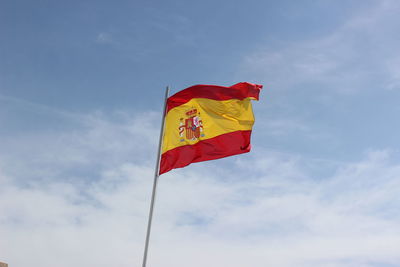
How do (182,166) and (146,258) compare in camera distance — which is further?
(182,166)

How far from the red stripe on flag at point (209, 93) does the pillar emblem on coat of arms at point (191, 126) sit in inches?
28.8

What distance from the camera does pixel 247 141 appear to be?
2228cm

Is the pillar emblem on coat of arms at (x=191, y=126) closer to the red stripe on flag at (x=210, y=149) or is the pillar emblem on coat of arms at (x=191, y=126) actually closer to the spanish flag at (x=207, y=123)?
the spanish flag at (x=207, y=123)

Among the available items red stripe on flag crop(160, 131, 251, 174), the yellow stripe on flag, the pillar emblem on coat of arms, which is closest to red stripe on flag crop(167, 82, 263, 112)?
the yellow stripe on flag

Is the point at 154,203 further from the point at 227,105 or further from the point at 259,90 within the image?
the point at 259,90

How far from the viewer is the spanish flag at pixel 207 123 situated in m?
22.1

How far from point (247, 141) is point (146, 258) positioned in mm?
7798

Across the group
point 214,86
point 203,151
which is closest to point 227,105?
point 214,86

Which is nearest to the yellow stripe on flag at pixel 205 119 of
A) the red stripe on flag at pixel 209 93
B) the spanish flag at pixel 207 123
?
the spanish flag at pixel 207 123

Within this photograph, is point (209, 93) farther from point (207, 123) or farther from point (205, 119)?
point (207, 123)

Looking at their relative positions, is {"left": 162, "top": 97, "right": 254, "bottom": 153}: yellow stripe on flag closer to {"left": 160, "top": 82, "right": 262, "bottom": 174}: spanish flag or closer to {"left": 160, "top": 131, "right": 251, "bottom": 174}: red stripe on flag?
{"left": 160, "top": 82, "right": 262, "bottom": 174}: spanish flag

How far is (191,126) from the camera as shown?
22438 millimetres

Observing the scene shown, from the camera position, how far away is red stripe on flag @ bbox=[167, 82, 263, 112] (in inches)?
898

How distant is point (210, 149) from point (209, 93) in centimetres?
301
